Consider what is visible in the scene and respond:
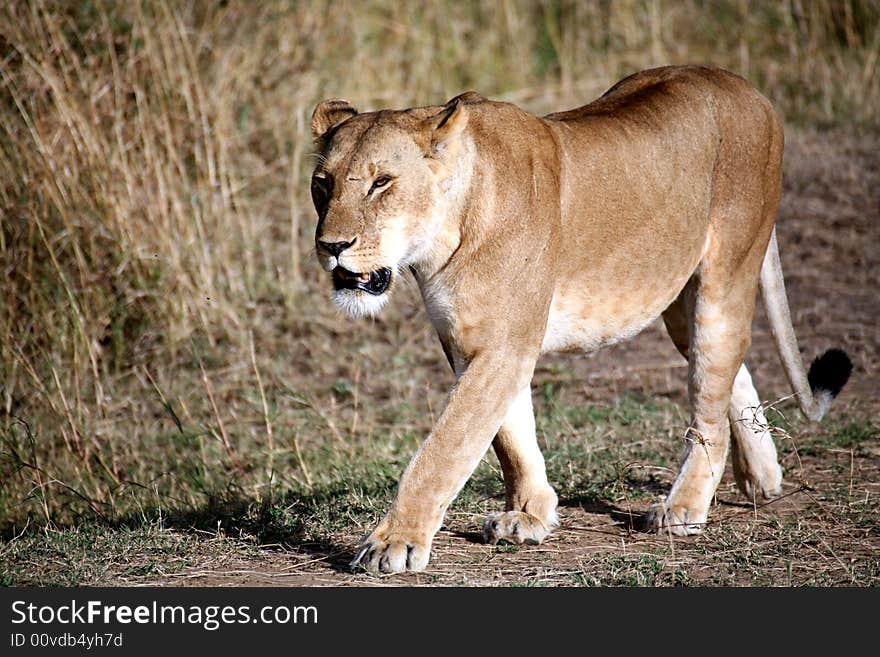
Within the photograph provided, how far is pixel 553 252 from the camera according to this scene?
12.8 ft

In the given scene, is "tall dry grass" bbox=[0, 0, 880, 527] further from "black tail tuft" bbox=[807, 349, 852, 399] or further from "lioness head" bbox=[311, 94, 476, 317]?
"black tail tuft" bbox=[807, 349, 852, 399]

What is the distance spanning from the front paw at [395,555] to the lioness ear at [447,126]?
110 centimetres

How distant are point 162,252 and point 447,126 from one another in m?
3.62

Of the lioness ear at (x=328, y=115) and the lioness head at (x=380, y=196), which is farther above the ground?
the lioness ear at (x=328, y=115)

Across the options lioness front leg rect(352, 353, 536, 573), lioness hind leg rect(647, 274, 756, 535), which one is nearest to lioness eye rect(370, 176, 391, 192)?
lioness front leg rect(352, 353, 536, 573)

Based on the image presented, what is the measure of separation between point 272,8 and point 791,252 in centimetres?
362

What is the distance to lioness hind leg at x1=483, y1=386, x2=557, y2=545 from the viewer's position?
4059 mm

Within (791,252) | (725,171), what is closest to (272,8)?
(791,252)

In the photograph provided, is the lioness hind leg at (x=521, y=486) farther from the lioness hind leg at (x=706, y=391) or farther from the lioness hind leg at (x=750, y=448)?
the lioness hind leg at (x=750, y=448)

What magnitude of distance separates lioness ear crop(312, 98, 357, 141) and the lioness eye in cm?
39

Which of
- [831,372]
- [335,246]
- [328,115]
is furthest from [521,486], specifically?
[831,372]

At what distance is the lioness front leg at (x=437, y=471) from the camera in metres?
3.61

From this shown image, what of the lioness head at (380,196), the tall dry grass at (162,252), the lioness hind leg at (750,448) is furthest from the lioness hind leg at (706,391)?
the tall dry grass at (162,252)

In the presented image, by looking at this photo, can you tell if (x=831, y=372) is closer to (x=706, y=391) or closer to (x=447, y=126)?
(x=706, y=391)
